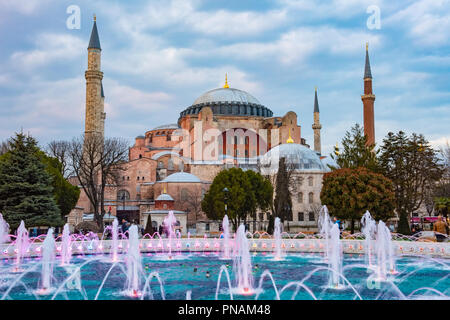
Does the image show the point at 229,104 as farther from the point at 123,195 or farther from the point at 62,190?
the point at 62,190

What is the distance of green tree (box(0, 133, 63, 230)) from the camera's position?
54.3 ft

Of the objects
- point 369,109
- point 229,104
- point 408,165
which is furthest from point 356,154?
point 229,104

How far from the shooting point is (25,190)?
676 inches

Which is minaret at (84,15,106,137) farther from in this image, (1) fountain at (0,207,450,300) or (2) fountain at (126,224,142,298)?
(2) fountain at (126,224,142,298)

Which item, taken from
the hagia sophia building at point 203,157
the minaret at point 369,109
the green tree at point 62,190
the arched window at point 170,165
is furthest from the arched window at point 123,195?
the minaret at point 369,109

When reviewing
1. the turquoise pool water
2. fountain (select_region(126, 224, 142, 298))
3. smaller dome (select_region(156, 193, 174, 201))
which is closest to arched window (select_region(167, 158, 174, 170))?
smaller dome (select_region(156, 193, 174, 201))

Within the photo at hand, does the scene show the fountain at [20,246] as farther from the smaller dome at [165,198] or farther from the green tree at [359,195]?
the smaller dome at [165,198]

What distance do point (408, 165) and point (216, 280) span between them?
54.9 ft

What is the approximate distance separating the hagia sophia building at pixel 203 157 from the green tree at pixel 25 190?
9.94m

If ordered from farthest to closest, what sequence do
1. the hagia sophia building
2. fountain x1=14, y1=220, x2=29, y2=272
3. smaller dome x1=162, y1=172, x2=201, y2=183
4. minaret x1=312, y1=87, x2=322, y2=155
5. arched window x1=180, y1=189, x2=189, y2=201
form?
minaret x1=312, y1=87, x2=322, y2=155 → smaller dome x1=162, y1=172, x2=201, y2=183 → arched window x1=180, y1=189, x2=189, y2=201 → the hagia sophia building → fountain x1=14, y1=220, x2=29, y2=272

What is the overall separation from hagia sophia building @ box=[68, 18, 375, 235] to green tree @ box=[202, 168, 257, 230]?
8.56 feet

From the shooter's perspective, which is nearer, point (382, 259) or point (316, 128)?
point (382, 259)
